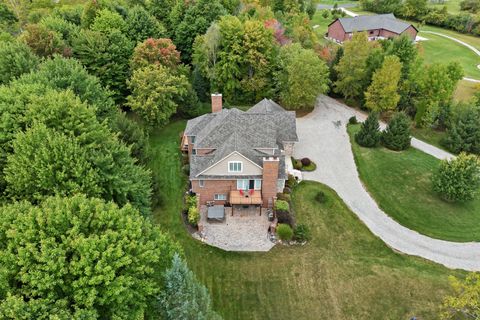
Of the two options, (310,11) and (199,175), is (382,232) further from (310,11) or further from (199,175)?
(310,11)

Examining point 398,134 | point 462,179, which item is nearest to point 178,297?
point 462,179

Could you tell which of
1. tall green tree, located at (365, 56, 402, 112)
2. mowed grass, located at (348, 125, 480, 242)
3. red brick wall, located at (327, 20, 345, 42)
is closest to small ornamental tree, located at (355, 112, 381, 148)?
mowed grass, located at (348, 125, 480, 242)

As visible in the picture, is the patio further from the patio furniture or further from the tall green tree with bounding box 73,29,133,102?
the tall green tree with bounding box 73,29,133,102

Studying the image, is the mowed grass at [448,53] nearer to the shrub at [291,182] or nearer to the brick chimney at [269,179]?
the shrub at [291,182]

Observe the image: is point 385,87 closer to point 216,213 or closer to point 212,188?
point 212,188

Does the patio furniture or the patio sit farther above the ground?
the patio furniture

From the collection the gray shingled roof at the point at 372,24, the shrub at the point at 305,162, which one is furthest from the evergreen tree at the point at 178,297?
the gray shingled roof at the point at 372,24

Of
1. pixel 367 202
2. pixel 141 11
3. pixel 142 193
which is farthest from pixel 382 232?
pixel 141 11
